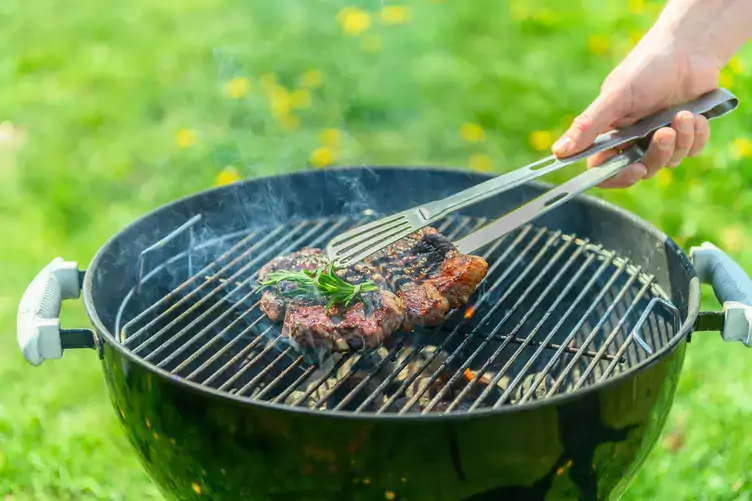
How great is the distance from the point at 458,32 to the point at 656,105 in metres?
3.68

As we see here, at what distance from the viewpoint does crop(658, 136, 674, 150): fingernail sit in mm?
2566

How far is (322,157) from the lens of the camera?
482 cm

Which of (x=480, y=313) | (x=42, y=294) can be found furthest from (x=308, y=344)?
(x=42, y=294)

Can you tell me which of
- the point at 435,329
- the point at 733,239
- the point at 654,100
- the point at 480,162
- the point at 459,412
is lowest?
the point at 733,239

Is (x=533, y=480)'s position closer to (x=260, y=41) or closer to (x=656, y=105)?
(x=656, y=105)

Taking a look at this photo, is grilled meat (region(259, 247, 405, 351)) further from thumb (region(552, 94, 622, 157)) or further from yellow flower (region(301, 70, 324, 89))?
yellow flower (region(301, 70, 324, 89))

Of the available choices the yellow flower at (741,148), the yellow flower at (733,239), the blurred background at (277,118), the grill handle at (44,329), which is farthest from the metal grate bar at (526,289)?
the yellow flower at (741,148)

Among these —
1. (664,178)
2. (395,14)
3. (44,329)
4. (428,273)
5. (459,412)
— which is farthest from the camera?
(395,14)

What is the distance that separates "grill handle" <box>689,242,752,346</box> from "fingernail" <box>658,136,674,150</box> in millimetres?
367

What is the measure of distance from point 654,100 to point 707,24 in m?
0.32

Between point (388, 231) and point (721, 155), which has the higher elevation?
point (388, 231)

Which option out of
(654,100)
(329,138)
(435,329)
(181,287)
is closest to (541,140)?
(329,138)

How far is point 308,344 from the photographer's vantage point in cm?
226

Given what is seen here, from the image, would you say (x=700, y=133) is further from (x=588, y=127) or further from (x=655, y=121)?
(x=588, y=127)
